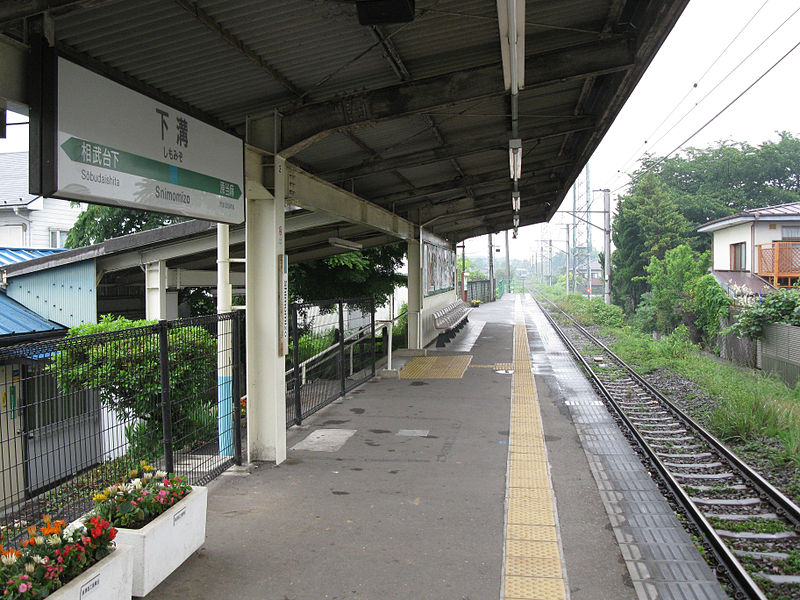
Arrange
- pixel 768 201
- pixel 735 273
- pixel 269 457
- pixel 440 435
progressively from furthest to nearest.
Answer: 1. pixel 768 201
2. pixel 735 273
3. pixel 440 435
4. pixel 269 457

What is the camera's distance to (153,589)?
4.01 meters

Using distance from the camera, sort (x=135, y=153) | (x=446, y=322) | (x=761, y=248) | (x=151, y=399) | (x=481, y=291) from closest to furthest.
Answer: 1. (x=135, y=153)
2. (x=151, y=399)
3. (x=446, y=322)
4. (x=761, y=248)
5. (x=481, y=291)

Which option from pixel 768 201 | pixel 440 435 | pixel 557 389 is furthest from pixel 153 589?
pixel 768 201

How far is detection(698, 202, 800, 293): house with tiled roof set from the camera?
23.8 meters

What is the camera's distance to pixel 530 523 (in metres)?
5.08

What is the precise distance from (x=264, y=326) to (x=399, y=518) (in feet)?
8.62

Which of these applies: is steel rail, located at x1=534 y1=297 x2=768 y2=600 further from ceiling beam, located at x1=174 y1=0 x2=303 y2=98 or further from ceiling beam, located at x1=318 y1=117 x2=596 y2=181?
ceiling beam, located at x1=174 y1=0 x2=303 y2=98

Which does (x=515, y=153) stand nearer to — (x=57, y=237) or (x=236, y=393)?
(x=236, y=393)

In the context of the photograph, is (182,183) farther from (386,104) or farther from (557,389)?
(557,389)

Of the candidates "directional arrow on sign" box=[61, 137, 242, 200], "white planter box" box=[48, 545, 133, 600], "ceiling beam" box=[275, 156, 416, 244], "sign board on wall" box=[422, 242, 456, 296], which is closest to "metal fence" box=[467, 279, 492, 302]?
"sign board on wall" box=[422, 242, 456, 296]

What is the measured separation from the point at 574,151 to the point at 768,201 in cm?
4034

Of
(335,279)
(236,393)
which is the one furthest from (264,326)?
(335,279)

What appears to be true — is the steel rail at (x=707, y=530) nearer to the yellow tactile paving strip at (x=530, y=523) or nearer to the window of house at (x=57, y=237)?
the yellow tactile paving strip at (x=530, y=523)

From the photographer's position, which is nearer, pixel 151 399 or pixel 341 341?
pixel 151 399
